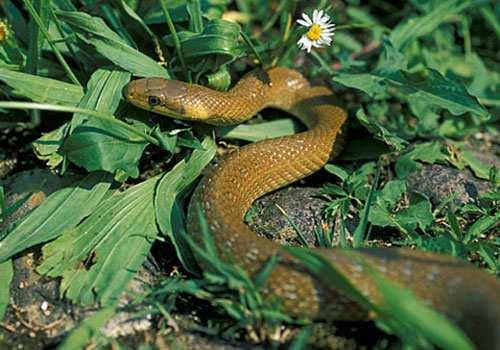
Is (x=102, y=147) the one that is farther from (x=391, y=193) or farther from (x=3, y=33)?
(x=391, y=193)

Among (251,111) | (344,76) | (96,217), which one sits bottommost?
(96,217)

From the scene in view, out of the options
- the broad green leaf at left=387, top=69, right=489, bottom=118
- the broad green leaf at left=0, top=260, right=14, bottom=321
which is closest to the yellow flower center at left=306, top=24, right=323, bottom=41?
the broad green leaf at left=387, top=69, right=489, bottom=118

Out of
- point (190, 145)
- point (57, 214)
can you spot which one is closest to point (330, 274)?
point (190, 145)

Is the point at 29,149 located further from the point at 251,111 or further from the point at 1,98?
the point at 251,111

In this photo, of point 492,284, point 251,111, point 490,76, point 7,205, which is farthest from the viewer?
point 490,76

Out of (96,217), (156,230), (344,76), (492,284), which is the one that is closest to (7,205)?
(96,217)

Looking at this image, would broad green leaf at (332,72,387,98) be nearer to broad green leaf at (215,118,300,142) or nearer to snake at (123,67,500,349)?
snake at (123,67,500,349)

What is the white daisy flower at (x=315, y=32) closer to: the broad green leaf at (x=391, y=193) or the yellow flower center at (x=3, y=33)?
the broad green leaf at (x=391, y=193)
